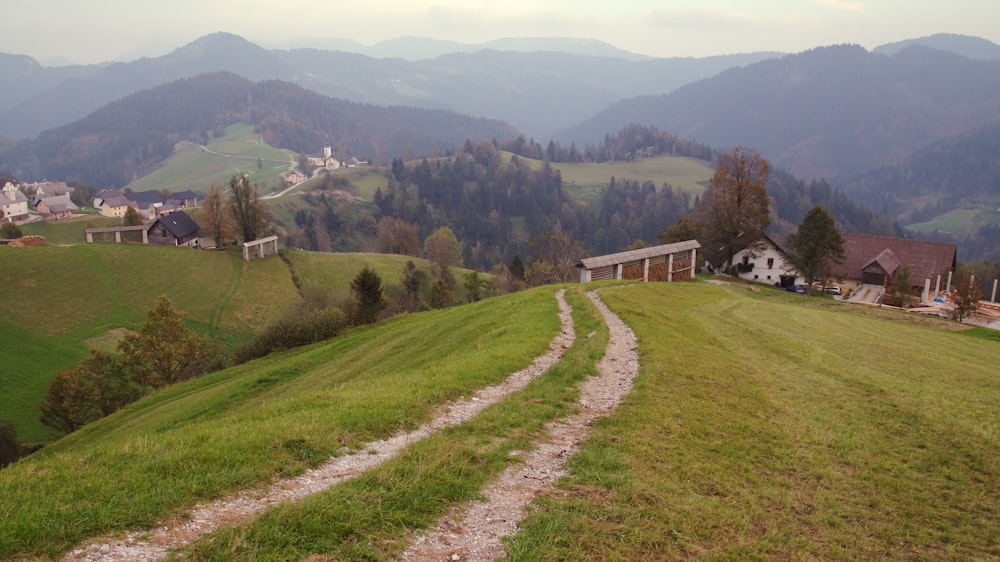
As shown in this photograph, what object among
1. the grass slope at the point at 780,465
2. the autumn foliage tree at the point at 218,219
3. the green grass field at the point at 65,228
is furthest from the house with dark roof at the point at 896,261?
the green grass field at the point at 65,228

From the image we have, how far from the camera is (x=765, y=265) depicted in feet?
Result: 225

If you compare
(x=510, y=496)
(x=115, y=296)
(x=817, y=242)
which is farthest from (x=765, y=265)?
(x=115, y=296)

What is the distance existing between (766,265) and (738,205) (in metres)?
8.74

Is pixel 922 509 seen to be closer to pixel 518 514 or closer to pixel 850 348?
pixel 518 514

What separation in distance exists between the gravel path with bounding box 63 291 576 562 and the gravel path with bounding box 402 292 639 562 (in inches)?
86.3

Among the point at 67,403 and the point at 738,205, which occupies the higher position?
the point at 738,205

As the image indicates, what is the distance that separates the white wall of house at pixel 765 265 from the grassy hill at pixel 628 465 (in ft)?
153

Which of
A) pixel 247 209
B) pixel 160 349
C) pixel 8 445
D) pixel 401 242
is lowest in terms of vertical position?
pixel 8 445

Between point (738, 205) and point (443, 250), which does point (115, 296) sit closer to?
point (443, 250)

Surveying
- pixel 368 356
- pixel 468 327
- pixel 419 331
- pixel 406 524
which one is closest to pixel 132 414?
pixel 368 356

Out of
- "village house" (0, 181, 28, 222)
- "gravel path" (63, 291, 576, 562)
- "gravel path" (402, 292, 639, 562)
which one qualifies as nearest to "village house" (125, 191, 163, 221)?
"village house" (0, 181, 28, 222)

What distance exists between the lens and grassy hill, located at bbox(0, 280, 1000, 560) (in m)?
8.25

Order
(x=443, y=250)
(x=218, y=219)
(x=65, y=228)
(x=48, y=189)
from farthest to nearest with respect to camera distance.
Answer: (x=48, y=189) → (x=443, y=250) → (x=65, y=228) → (x=218, y=219)

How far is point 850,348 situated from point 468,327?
58.6 ft
